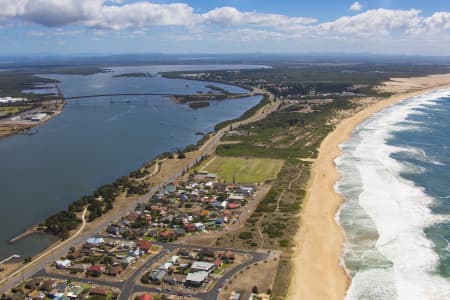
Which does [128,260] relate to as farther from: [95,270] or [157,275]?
[157,275]

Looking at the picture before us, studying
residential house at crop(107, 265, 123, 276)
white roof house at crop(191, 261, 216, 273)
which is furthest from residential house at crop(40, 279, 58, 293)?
white roof house at crop(191, 261, 216, 273)

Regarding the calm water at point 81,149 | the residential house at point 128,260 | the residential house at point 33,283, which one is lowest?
the residential house at point 33,283

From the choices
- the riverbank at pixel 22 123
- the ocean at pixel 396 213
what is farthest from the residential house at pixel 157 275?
the riverbank at pixel 22 123

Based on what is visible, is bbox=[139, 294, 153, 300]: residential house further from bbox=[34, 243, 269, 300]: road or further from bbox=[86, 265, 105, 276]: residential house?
bbox=[86, 265, 105, 276]: residential house

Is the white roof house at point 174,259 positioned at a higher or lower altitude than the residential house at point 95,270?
higher

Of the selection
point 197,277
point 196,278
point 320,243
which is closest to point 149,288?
point 196,278

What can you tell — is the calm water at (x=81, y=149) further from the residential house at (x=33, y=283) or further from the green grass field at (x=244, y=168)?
the green grass field at (x=244, y=168)

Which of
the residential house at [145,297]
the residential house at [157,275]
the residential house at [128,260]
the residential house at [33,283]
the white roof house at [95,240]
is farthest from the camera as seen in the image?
the white roof house at [95,240]
